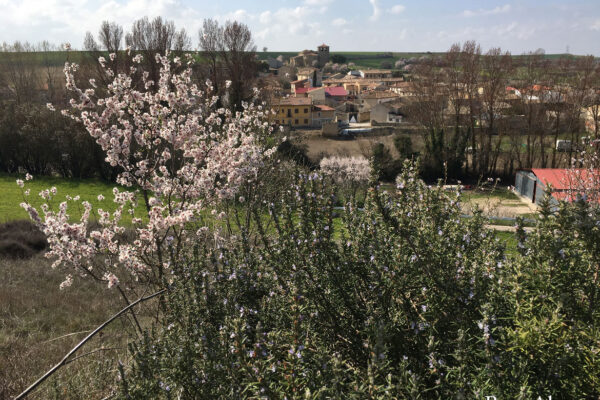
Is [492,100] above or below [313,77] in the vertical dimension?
below

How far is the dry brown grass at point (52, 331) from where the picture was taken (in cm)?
486

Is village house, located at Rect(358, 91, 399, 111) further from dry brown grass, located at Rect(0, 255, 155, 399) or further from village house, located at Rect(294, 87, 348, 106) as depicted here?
dry brown grass, located at Rect(0, 255, 155, 399)

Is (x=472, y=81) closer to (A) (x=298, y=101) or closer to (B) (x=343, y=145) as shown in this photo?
(B) (x=343, y=145)

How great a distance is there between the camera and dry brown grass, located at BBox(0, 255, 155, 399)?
4855 mm

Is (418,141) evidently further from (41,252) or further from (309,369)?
(309,369)

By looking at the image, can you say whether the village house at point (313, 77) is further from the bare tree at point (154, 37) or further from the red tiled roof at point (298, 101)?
the bare tree at point (154, 37)

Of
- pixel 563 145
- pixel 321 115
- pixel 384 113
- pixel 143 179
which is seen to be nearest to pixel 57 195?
pixel 143 179

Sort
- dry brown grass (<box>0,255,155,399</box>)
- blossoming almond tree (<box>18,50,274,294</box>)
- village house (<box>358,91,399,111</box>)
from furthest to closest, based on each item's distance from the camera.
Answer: village house (<box>358,91,399,111</box>) < blossoming almond tree (<box>18,50,274,294</box>) < dry brown grass (<box>0,255,155,399</box>)

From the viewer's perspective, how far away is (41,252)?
13594 millimetres

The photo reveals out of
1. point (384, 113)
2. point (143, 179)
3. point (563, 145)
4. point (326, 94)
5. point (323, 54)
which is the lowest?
point (563, 145)

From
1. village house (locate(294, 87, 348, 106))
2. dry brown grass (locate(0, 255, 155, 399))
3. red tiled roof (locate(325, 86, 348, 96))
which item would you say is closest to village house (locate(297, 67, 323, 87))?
red tiled roof (locate(325, 86, 348, 96))

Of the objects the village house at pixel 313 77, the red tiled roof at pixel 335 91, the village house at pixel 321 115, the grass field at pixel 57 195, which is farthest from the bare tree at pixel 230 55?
the village house at pixel 313 77

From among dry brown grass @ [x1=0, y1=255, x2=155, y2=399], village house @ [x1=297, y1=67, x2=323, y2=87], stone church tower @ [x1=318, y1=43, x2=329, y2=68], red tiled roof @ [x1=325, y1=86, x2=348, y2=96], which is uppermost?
stone church tower @ [x1=318, y1=43, x2=329, y2=68]

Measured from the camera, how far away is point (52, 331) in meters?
7.59
